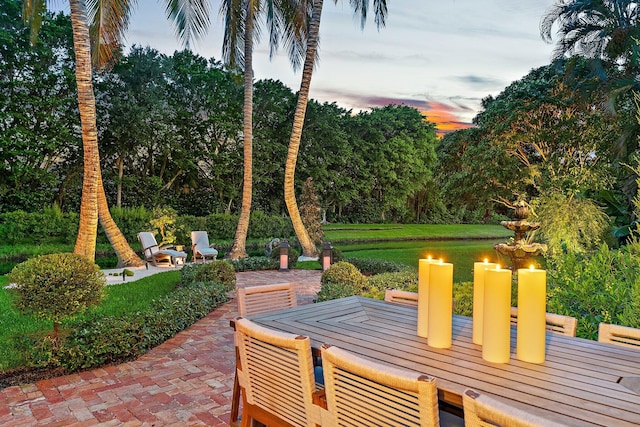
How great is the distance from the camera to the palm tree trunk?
875cm

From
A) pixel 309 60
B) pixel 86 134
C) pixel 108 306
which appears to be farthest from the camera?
pixel 309 60

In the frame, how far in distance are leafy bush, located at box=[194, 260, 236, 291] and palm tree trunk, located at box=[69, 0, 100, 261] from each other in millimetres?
2547

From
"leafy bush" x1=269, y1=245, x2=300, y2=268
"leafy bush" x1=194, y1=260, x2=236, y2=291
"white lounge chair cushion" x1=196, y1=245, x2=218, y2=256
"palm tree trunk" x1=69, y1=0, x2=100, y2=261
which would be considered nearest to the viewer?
"leafy bush" x1=194, y1=260, x2=236, y2=291

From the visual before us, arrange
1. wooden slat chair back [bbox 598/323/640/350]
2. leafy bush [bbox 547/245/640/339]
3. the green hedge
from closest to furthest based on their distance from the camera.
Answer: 1. wooden slat chair back [bbox 598/323/640/350]
2. leafy bush [bbox 547/245/640/339]
3. the green hedge

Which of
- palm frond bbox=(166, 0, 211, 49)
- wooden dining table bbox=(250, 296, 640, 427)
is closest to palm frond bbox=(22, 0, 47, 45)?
palm frond bbox=(166, 0, 211, 49)

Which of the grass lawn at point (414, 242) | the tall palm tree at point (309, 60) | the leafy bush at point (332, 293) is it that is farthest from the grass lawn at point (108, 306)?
the grass lawn at point (414, 242)

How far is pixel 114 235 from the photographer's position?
10391 millimetres

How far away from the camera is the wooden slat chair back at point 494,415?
1.17 m

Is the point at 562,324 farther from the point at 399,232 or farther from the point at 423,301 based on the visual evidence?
the point at 399,232

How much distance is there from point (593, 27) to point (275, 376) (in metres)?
15.8

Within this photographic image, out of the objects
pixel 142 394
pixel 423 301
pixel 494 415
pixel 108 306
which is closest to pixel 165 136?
pixel 108 306

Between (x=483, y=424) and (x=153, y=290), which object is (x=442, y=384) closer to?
(x=483, y=424)

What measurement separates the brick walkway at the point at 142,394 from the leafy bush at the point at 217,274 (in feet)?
9.47

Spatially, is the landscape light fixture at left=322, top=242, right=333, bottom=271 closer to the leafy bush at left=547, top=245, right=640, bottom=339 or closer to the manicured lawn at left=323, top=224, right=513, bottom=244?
the leafy bush at left=547, top=245, right=640, bottom=339
